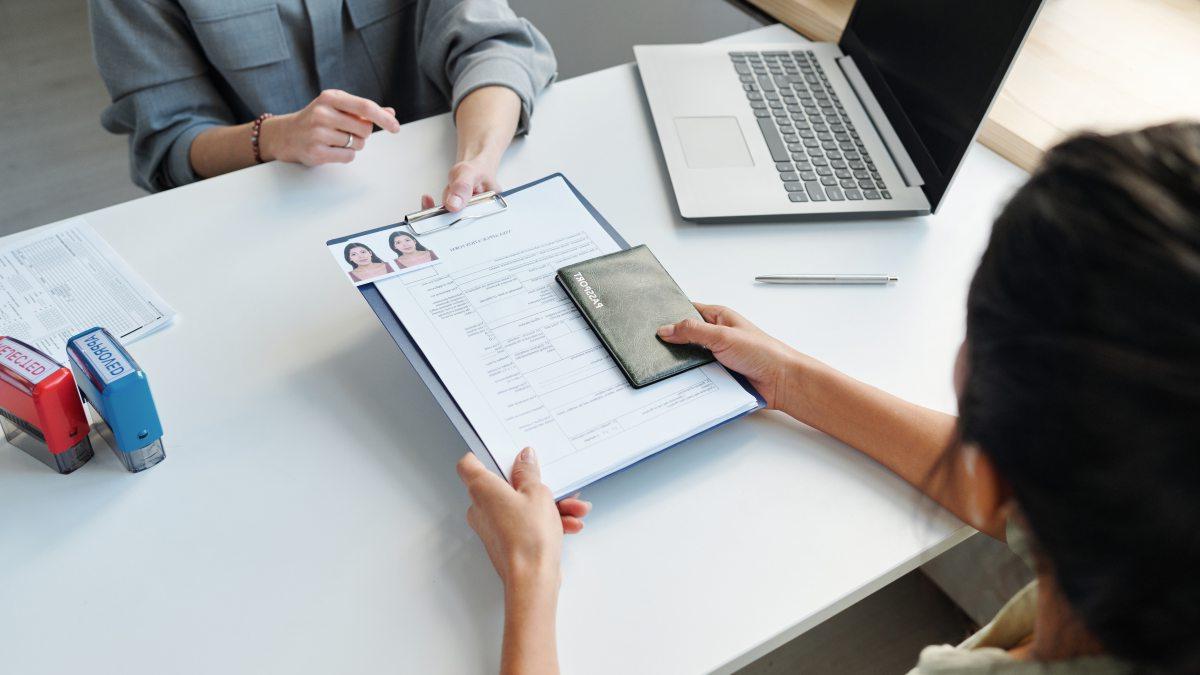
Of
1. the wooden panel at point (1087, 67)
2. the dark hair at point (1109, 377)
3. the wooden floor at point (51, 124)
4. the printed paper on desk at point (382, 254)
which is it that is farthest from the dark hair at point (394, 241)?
the wooden floor at point (51, 124)

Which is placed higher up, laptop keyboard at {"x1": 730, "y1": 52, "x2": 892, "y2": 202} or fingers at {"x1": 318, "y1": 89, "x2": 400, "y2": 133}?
laptop keyboard at {"x1": 730, "y1": 52, "x2": 892, "y2": 202}

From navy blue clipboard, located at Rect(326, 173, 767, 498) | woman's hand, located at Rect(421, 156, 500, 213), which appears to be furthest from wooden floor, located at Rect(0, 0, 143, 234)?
navy blue clipboard, located at Rect(326, 173, 767, 498)

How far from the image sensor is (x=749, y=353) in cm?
76

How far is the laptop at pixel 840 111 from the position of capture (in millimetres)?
963

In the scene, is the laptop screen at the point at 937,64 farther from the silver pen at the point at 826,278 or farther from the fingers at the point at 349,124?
the fingers at the point at 349,124

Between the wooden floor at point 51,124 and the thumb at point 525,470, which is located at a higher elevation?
the thumb at point 525,470

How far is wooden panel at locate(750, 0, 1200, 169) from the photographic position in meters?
1.15

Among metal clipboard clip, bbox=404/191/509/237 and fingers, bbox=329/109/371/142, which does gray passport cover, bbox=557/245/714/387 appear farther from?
fingers, bbox=329/109/371/142

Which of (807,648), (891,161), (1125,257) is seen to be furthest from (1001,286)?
(807,648)

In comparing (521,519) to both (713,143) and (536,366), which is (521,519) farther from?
(713,143)

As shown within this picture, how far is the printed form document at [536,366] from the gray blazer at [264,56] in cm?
28

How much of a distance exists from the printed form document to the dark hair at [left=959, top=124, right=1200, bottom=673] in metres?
0.30

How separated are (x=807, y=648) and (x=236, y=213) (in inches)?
38.8

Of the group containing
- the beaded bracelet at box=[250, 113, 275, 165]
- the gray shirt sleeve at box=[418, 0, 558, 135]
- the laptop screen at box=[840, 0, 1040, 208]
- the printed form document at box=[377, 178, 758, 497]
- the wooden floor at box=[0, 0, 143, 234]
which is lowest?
the wooden floor at box=[0, 0, 143, 234]
